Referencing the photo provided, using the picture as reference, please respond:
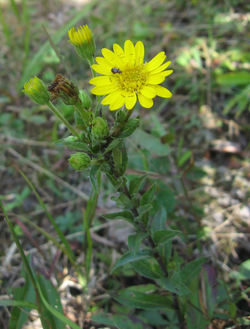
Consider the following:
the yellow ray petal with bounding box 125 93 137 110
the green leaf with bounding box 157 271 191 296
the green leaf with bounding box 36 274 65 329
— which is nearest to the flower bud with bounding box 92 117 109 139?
the yellow ray petal with bounding box 125 93 137 110

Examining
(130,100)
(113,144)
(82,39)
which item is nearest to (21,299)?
(113,144)

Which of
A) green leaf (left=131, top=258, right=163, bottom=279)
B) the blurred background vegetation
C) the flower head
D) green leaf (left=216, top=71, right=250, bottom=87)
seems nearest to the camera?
the flower head

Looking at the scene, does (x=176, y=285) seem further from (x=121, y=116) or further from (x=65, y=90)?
(x=65, y=90)

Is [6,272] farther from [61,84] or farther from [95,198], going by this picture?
[61,84]

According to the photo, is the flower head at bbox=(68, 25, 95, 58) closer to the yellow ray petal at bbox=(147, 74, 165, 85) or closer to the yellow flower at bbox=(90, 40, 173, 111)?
the yellow flower at bbox=(90, 40, 173, 111)

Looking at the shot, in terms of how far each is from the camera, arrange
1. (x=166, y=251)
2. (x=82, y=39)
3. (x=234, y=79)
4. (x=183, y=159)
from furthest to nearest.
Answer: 1. (x=234, y=79)
2. (x=183, y=159)
3. (x=166, y=251)
4. (x=82, y=39)
